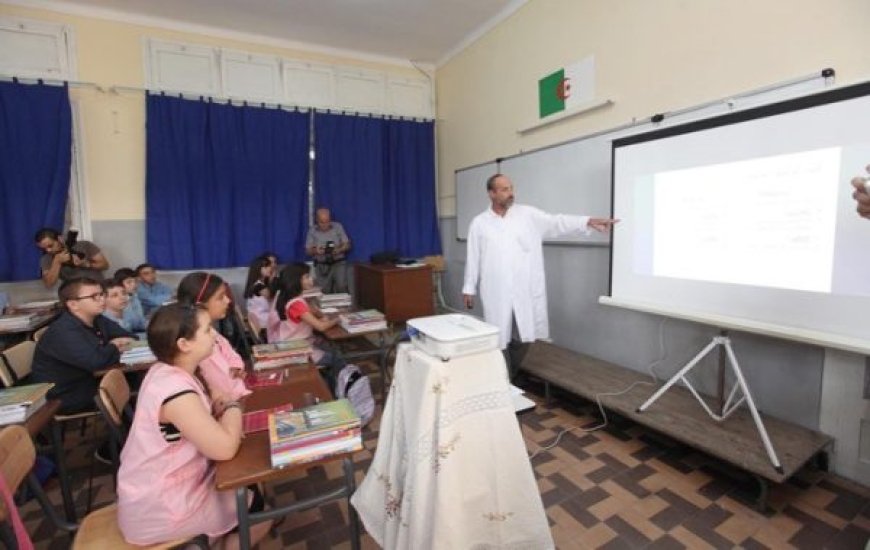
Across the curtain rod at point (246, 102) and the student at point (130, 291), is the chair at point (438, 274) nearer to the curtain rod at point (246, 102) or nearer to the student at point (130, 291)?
the curtain rod at point (246, 102)

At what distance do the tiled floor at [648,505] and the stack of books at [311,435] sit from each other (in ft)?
2.55

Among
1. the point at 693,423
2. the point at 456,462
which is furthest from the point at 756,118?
the point at 456,462

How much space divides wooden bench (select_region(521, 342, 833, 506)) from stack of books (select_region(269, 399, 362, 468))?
174cm

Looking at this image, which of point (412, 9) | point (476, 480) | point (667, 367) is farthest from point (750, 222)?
point (412, 9)

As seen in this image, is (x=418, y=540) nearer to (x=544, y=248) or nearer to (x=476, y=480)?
(x=476, y=480)

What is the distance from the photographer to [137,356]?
2186mm

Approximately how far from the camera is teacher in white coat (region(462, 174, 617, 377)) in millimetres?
3012

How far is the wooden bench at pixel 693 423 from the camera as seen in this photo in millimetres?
1885

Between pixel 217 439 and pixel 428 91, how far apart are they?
510 cm

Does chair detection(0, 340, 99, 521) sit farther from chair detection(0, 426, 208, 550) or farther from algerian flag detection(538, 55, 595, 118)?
algerian flag detection(538, 55, 595, 118)

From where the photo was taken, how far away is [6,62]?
3.62 metres

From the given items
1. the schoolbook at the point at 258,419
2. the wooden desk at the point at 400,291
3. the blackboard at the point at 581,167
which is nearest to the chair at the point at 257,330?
the wooden desk at the point at 400,291

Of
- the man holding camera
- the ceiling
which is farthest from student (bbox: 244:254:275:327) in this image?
the ceiling

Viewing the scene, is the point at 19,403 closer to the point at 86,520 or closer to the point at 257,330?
the point at 86,520
